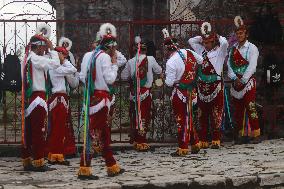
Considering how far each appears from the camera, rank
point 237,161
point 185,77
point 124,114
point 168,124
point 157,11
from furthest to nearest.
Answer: point 157,11
point 124,114
point 168,124
point 185,77
point 237,161

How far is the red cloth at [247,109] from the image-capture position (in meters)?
9.74

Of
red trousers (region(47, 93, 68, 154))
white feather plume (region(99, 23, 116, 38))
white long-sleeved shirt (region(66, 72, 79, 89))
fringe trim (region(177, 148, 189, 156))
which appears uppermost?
white feather plume (region(99, 23, 116, 38))

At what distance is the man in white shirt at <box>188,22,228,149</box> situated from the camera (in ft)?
31.1

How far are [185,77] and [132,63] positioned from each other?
1241 millimetres

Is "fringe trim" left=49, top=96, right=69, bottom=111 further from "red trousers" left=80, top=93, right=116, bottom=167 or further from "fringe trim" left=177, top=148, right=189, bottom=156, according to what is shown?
"fringe trim" left=177, top=148, right=189, bottom=156

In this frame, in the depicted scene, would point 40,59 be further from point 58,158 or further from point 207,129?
point 207,129

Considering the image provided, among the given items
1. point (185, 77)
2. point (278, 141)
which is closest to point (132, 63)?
point (185, 77)

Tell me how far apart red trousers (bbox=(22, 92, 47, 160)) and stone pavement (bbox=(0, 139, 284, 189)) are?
322 millimetres

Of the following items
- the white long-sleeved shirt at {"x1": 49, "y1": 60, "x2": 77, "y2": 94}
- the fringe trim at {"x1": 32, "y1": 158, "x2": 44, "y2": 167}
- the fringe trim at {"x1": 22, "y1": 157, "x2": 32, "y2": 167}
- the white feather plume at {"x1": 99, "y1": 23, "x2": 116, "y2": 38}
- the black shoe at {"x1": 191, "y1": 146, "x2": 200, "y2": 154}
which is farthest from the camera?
the black shoe at {"x1": 191, "y1": 146, "x2": 200, "y2": 154}

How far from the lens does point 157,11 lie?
21734mm

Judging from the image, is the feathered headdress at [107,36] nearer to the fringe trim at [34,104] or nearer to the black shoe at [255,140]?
the fringe trim at [34,104]

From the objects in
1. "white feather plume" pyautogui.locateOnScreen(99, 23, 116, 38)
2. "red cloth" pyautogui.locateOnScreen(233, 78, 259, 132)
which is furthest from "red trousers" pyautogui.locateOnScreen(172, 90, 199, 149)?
"white feather plume" pyautogui.locateOnScreen(99, 23, 116, 38)

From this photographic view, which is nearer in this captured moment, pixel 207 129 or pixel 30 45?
pixel 30 45

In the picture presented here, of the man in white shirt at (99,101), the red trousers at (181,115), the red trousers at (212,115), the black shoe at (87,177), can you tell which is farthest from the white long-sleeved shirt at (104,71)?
the red trousers at (212,115)
